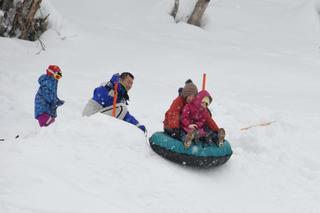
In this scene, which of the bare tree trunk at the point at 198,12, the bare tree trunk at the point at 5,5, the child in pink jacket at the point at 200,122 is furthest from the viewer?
the bare tree trunk at the point at 198,12

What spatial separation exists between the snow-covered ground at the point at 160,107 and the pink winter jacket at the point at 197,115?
22.8 inches

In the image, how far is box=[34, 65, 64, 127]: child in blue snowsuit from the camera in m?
7.55

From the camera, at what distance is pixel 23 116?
30.2ft

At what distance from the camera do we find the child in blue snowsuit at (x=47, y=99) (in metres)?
7.55

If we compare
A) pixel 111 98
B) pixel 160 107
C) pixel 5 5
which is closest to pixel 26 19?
pixel 5 5

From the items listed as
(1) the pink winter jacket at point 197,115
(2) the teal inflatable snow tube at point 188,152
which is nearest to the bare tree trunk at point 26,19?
(1) the pink winter jacket at point 197,115

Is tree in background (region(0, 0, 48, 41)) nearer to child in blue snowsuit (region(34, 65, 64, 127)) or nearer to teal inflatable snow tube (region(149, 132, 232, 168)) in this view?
child in blue snowsuit (region(34, 65, 64, 127))

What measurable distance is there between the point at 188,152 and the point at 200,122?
72cm

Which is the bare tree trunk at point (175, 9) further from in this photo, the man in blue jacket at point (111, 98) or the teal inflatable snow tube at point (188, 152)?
the teal inflatable snow tube at point (188, 152)

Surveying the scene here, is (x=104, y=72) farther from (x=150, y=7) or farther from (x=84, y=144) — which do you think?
(x=150, y=7)

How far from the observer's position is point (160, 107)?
32.5 feet

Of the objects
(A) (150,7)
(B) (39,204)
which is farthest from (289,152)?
(A) (150,7)

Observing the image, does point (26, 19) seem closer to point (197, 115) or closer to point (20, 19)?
point (20, 19)

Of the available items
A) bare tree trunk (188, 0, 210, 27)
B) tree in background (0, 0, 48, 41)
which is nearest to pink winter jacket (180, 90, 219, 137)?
tree in background (0, 0, 48, 41)
